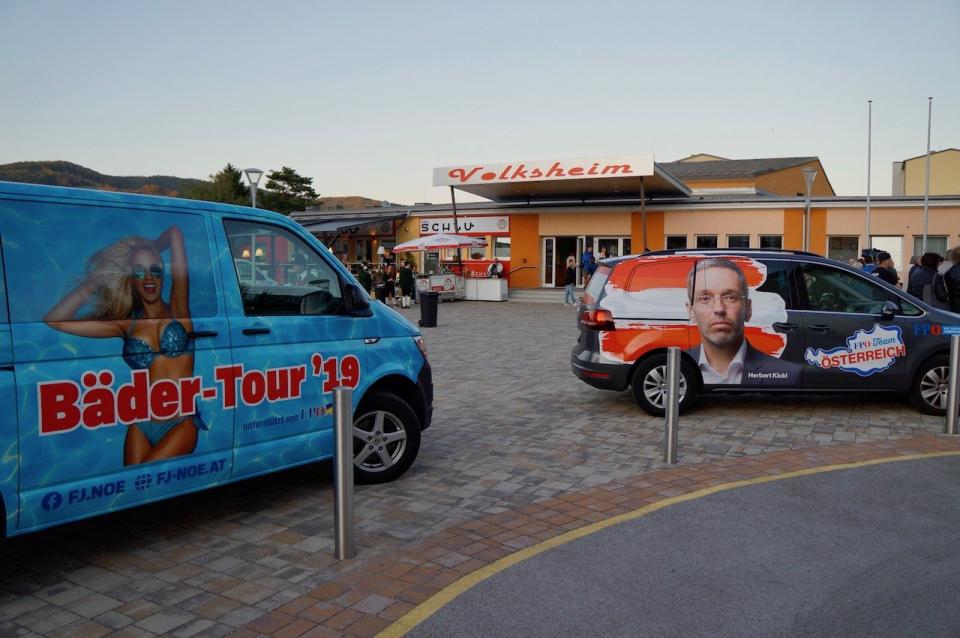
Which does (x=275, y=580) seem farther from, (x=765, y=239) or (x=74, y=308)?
(x=765, y=239)

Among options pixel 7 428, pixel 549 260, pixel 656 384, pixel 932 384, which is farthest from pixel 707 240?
pixel 7 428

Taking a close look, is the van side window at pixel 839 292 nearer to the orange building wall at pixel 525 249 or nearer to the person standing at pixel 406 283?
the person standing at pixel 406 283

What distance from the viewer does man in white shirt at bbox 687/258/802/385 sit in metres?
8.62

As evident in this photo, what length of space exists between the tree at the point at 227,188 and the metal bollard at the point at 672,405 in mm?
104035

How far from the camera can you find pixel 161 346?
179 inches

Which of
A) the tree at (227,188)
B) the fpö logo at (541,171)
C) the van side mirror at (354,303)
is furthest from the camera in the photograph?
the tree at (227,188)

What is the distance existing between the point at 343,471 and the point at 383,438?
152 centimetres

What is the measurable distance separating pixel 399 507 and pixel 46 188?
302 cm

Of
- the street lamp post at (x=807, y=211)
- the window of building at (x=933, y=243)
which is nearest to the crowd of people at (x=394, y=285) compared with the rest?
the street lamp post at (x=807, y=211)

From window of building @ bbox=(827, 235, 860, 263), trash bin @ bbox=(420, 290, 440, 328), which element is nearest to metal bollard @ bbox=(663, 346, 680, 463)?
trash bin @ bbox=(420, 290, 440, 328)

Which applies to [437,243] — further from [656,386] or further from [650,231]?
[656,386]

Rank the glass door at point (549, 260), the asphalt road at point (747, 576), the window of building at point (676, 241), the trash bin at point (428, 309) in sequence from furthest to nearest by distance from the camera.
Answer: the glass door at point (549, 260), the window of building at point (676, 241), the trash bin at point (428, 309), the asphalt road at point (747, 576)

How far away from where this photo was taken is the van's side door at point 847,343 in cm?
860

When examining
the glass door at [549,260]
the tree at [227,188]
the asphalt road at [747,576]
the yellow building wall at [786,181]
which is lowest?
the asphalt road at [747,576]
